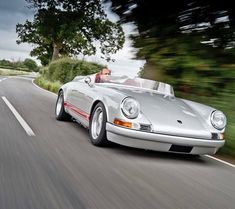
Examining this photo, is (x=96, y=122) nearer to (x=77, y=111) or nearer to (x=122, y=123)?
(x=122, y=123)

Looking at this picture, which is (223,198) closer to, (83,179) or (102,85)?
(83,179)

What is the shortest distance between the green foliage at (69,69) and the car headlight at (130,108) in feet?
67.7

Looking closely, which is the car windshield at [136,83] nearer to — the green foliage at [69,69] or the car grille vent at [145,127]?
the car grille vent at [145,127]

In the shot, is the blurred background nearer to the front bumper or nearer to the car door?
the car door

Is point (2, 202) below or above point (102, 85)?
below

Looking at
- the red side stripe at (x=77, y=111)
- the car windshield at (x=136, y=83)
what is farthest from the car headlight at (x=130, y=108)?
the car windshield at (x=136, y=83)

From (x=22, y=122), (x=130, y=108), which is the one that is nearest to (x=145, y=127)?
(x=130, y=108)

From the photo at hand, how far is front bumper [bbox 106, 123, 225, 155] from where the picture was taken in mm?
6281

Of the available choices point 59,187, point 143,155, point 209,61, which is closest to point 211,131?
point 143,155

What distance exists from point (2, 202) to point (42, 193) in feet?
1.45

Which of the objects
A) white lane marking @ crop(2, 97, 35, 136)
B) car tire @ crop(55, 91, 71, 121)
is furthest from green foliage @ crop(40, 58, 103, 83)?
car tire @ crop(55, 91, 71, 121)

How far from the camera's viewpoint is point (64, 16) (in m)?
18.5

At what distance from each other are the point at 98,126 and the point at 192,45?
2679 mm

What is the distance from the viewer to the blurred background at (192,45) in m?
8.56
